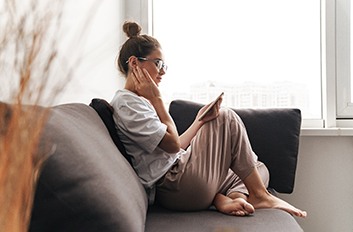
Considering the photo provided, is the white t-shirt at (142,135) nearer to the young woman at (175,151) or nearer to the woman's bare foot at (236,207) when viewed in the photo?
the young woman at (175,151)

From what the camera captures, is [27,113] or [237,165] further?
[237,165]

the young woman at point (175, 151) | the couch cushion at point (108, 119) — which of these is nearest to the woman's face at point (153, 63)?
the young woman at point (175, 151)

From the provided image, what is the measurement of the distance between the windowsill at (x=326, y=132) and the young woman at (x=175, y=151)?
2.35 ft

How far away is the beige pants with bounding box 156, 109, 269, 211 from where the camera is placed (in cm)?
201

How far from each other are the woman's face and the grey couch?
0.97ft

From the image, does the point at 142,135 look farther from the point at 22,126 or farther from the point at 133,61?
the point at 22,126

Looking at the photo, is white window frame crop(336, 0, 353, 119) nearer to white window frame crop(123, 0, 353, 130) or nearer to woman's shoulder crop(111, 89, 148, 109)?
white window frame crop(123, 0, 353, 130)

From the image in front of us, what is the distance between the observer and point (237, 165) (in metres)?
2.15

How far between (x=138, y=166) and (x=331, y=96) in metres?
1.38

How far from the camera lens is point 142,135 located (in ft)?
6.54

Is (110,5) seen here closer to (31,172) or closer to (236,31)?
(236,31)

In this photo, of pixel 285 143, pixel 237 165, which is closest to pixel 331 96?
pixel 285 143

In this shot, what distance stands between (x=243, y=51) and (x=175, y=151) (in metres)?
1.21

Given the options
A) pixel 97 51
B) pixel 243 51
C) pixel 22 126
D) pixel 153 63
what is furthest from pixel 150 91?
pixel 22 126
